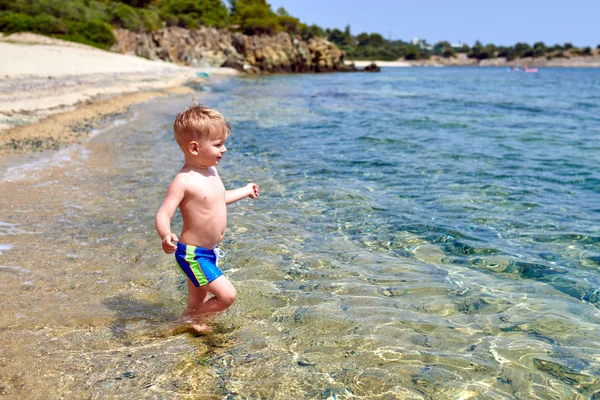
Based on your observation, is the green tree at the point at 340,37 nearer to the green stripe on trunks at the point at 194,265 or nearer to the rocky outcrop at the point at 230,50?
the rocky outcrop at the point at 230,50

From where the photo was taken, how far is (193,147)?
10.2 ft

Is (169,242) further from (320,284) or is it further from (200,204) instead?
(320,284)

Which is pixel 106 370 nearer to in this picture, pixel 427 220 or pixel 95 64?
pixel 427 220

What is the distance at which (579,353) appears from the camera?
3.06m

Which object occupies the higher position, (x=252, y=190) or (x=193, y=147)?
(x=193, y=147)

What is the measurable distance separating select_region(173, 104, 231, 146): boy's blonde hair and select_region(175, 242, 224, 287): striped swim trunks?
68 cm

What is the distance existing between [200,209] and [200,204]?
32mm

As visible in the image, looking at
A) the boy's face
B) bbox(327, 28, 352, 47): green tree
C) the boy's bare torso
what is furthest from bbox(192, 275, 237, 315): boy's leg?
bbox(327, 28, 352, 47): green tree

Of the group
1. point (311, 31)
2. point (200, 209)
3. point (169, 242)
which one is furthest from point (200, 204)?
point (311, 31)

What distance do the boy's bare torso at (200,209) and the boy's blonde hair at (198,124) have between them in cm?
24


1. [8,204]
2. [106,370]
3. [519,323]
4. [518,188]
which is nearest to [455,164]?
[518,188]

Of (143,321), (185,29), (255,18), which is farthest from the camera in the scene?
(255,18)

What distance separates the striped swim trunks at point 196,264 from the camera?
317cm

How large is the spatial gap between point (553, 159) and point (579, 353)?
7.30m
